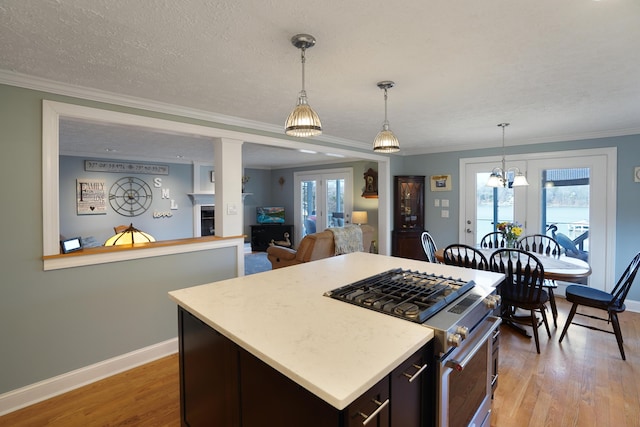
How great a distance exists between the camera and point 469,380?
4.95 feet

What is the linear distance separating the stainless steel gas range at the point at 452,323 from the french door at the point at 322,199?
522cm

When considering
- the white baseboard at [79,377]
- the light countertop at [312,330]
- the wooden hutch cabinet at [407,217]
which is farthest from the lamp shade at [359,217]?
the light countertop at [312,330]

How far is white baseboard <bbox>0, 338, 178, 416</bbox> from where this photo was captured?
2141 millimetres

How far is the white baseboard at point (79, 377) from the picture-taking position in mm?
2141

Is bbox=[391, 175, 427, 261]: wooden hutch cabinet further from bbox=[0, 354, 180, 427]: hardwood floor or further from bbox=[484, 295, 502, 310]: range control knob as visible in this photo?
bbox=[0, 354, 180, 427]: hardwood floor

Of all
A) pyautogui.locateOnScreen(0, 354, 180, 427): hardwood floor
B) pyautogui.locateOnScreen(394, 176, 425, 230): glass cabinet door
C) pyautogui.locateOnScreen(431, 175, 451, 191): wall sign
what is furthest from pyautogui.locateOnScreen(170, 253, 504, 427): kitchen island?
pyautogui.locateOnScreen(431, 175, 451, 191): wall sign

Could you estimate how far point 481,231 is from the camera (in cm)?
503

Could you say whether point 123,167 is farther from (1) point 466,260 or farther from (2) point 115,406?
(1) point 466,260

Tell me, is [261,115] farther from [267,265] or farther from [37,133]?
[267,265]

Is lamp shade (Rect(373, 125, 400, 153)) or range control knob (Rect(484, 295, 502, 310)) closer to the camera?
range control knob (Rect(484, 295, 502, 310))

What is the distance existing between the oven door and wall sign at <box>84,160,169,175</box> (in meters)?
6.53

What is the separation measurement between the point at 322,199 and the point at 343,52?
5861 mm

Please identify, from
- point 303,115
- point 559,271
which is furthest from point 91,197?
point 559,271

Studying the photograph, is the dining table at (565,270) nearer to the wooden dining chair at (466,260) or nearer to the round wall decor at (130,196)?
the wooden dining chair at (466,260)
